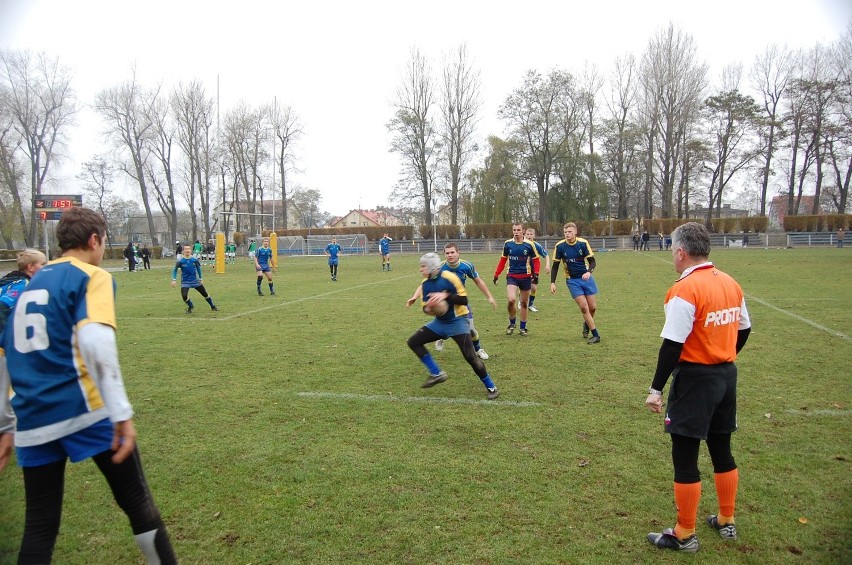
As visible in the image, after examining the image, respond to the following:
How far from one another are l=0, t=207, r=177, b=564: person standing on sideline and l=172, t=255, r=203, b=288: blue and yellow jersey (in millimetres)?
11923

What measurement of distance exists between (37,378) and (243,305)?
525 inches

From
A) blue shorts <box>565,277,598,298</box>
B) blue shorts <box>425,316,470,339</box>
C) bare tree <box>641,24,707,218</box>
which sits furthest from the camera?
bare tree <box>641,24,707,218</box>

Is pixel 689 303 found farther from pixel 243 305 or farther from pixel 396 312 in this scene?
pixel 243 305

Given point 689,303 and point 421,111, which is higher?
point 421,111

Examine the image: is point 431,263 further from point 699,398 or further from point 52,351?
point 52,351

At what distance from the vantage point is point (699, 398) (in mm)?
3184

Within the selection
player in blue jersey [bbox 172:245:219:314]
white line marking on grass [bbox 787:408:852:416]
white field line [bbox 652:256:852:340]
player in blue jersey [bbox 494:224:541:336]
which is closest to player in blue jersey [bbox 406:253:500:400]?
white line marking on grass [bbox 787:408:852:416]

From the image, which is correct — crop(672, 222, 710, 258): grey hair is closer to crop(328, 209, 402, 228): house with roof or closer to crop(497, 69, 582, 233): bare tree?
crop(497, 69, 582, 233): bare tree

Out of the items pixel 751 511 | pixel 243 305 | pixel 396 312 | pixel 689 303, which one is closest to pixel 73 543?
pixel 689 303

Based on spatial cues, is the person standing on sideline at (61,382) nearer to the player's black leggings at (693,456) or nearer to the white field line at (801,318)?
the player's black leggings at (693,456)

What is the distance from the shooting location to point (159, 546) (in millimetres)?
2730

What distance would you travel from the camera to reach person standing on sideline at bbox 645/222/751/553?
10.3 ft

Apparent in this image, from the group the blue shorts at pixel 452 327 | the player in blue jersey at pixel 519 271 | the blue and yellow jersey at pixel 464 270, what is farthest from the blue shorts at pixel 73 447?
the player in blue jersey at pixel 519 271

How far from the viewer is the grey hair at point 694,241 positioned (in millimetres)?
3291
